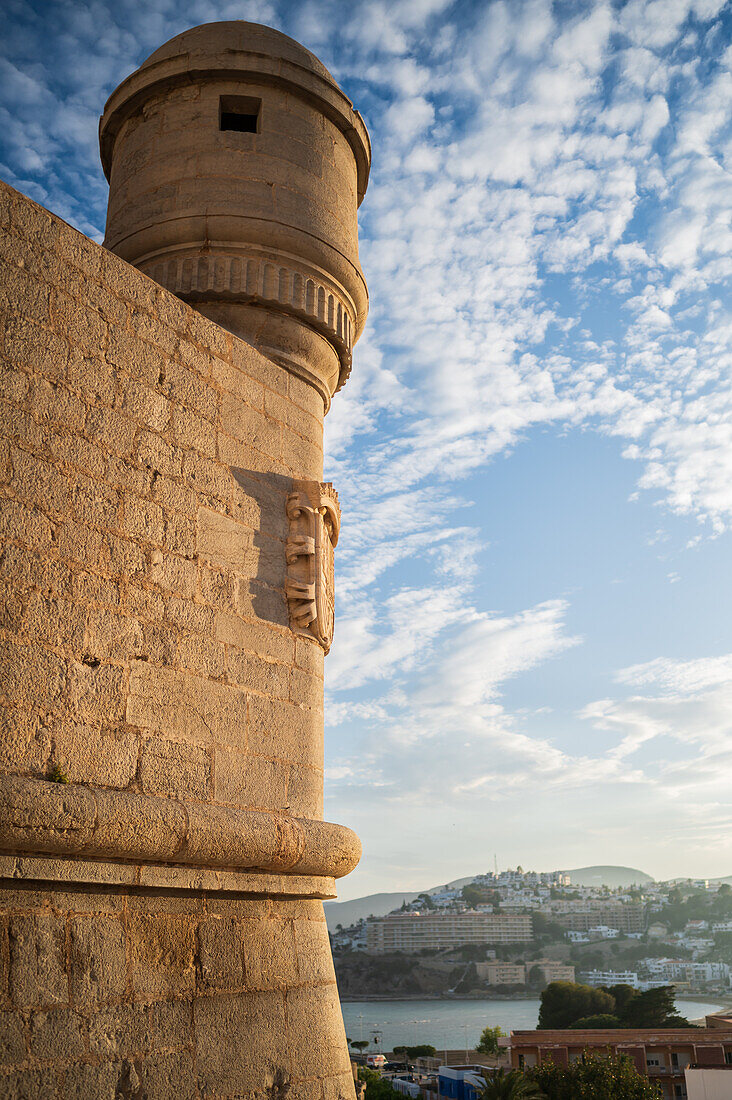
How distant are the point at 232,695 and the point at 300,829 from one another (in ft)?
1.96

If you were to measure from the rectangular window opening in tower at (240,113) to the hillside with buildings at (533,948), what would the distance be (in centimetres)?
12289

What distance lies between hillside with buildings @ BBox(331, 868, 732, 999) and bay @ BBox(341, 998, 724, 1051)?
3.64 meters

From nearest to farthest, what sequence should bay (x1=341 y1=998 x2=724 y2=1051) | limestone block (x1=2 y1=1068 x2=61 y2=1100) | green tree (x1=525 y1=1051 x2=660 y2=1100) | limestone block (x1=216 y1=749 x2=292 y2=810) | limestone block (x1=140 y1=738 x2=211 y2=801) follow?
limestone block (x1=2 y1=1068 x2=61 y2=1100) < limestone block (x1=140 y1=738 x2=211 y2=801) < limestone block (x1=216 y1=749 x2=292 y2=810) < green tree (x1=525 y1=1051 x2=660 y2=1100) < bay (x1=341 y1=998 x2=724 y2=1051)

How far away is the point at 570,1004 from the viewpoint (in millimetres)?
53281

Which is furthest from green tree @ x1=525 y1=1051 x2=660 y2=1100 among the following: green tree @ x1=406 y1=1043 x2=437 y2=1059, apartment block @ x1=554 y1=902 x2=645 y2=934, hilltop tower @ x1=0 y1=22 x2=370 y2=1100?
apartment block @ x1=554 y1=902 x2=645 y2=934

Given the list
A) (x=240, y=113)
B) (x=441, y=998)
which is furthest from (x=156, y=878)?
(x=441, y=998)

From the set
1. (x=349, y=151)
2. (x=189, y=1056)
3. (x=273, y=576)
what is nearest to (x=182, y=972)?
(x=189, y=1056)

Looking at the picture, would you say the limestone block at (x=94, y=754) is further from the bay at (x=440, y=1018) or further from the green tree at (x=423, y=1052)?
the bay at (x=440, y=1018)

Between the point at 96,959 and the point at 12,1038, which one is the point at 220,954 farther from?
the point at 12,1038

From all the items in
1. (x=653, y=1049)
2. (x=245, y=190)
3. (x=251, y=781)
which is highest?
(x=245, y=190)

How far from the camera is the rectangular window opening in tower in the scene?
4.53 meters

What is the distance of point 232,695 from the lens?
3400 millimetres

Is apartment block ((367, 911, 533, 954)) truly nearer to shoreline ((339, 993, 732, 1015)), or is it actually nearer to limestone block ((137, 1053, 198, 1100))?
shoreline ((339, 993, 732, 1015))

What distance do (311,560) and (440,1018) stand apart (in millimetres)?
125353
